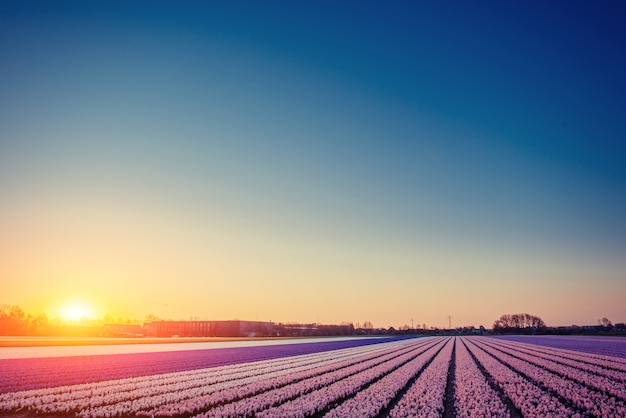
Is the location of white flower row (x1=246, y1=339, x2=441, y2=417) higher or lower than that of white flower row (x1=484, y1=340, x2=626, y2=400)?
higher

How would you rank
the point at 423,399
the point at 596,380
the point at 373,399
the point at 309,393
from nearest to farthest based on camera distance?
the point at 373,399 < the point at 423,399 < the point at 309,393 < the point at 596,380

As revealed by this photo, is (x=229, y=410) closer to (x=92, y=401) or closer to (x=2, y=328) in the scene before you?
(x=92, y=401)

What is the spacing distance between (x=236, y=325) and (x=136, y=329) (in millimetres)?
32423

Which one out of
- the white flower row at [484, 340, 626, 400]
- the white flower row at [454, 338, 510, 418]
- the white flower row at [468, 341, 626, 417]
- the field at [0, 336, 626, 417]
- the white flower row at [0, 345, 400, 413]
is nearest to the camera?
the white flower row at [454, 338, 510, 418]

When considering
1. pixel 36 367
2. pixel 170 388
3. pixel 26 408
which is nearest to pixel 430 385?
pixel 170 388

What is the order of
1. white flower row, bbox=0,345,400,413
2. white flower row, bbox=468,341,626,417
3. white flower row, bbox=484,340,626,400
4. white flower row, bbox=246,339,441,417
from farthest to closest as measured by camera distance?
white flower row, bbox=484,340,626,400, white flower row, bbox=0,345,400,413, white flower row, bbox=468,341,626,417, white flower row, bbox=246,339,441,417

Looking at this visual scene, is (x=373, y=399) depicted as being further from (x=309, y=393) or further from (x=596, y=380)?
(x=596, y=380)

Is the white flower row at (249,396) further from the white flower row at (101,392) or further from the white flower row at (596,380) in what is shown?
the white flower row at (596,380)

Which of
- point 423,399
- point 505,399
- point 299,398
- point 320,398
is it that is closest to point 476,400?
point 505,399

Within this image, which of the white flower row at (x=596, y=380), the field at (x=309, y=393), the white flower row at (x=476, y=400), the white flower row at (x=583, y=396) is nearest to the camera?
the white flower row at (x=476, y=400)

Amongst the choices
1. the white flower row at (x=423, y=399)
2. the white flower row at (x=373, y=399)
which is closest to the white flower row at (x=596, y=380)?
the white flower row at (x=423, y=399)

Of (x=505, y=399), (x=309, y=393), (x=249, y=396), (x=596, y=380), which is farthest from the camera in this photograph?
(x=596, y=380)

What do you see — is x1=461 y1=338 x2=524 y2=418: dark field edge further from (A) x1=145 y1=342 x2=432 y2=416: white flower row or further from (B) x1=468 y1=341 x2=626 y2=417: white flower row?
(A) x1=145 y1=342 x2=432 y2=416: white flower row

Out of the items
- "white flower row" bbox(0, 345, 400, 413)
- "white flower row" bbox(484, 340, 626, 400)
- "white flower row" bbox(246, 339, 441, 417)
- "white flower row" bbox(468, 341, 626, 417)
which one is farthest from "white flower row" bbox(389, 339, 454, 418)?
"white flower row" bbox(0, 345, 400, 413)
